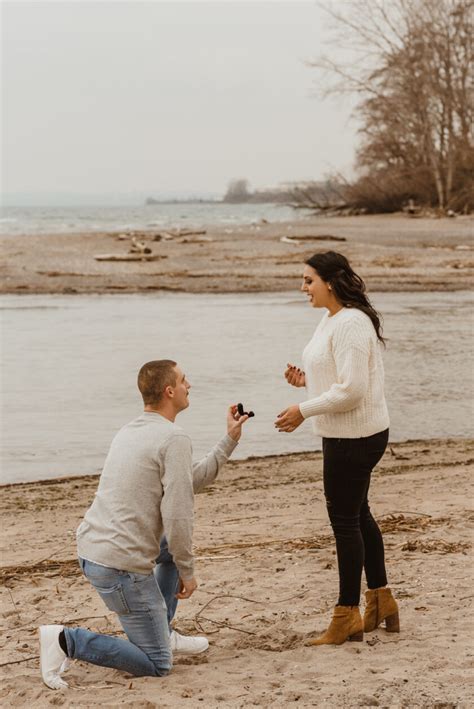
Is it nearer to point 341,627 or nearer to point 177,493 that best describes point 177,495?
point 177,493

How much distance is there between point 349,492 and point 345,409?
1.18 ft

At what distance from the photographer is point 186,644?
4.66m

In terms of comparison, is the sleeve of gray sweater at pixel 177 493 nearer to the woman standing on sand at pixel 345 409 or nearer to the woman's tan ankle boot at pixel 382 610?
the woman standing on sand at pixel 345 409

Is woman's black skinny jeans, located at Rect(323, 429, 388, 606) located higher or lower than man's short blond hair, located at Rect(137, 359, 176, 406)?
lower

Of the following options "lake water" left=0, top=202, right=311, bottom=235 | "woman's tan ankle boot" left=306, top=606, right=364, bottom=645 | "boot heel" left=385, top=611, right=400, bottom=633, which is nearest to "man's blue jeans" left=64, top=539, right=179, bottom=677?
"woman's tan ankle boot" left=306, top=606, right=364, bottom=645

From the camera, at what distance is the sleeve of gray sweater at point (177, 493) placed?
420 cm

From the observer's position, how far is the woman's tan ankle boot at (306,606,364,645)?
4652 mm

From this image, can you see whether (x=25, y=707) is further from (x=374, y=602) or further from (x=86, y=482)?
(x=86, y=482)

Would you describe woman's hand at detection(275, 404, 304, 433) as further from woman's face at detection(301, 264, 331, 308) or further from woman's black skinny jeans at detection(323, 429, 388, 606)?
woman's face at detection(301, 264, 331, 308)

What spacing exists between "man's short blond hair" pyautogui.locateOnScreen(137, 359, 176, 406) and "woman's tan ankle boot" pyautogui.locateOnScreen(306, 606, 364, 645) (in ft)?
4.12

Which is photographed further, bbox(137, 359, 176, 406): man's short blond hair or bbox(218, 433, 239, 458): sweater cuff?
bbox(218, 433, 239, 458): sweater cuff

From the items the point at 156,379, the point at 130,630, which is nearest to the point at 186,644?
the point at 130,630

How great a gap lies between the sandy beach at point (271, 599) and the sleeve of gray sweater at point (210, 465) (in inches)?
30.8

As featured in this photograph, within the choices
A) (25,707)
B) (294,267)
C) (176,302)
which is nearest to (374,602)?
(25,707)
